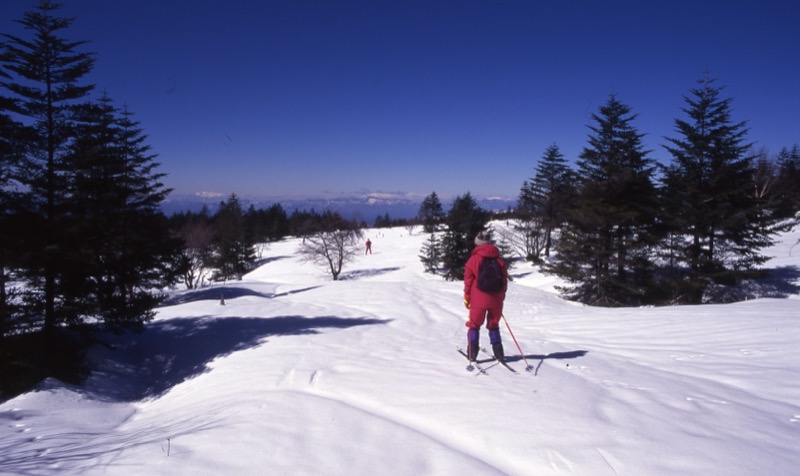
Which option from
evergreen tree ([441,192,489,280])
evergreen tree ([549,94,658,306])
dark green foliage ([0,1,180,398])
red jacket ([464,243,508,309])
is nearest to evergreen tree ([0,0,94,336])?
dark green foliage ([0,1,180,398])

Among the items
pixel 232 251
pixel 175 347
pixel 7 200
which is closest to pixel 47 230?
pixel 7 200

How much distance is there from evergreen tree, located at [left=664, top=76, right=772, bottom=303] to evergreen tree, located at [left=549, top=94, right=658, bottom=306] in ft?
5.48

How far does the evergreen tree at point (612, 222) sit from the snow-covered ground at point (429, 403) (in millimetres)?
9877

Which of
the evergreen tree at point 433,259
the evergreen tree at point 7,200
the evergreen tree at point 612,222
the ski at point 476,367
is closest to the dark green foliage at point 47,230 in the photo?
the evergreen tree at point 7,200

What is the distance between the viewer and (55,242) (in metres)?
8.76

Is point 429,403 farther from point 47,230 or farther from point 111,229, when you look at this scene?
point 111,229

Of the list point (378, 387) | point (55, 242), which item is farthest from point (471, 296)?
point (55, 242)

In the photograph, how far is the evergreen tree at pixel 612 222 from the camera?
19.9 m

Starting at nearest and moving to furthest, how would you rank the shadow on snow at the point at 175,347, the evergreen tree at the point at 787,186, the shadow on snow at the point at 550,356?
the shadow on snow at the point at 550,356 → the shadow on snow at the point at 175,347 → the evergreen tree at the point at 787,186

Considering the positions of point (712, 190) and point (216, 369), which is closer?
point (216, 369)

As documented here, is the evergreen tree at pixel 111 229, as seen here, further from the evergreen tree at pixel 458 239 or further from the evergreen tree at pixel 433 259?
the evergreen tree at pixel 433 259

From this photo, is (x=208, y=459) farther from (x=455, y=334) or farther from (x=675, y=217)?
(x=675, y=217)

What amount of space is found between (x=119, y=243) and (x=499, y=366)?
16.0m

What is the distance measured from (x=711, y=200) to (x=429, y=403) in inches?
922
